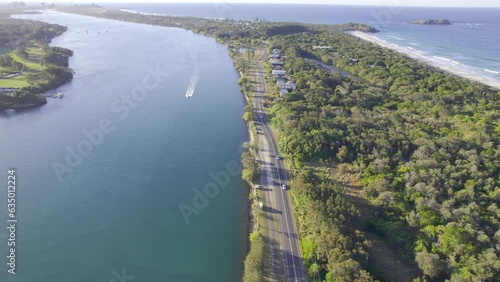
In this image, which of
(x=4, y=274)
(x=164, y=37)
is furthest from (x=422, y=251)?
(x=164, y=37)

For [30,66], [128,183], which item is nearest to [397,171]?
[128,183]

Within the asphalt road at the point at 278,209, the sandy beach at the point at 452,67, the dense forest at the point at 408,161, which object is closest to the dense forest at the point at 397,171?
the dense forest at the point at 408,161

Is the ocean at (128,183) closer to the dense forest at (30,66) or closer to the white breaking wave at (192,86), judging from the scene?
the white breaking wave at (192,86)

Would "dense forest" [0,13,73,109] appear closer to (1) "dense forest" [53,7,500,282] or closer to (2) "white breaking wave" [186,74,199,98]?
(2) "white breaking wave" [186,74,199,98]

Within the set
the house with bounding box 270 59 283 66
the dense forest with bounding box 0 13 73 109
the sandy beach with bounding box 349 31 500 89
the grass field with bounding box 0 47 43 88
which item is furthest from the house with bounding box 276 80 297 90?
the grass field with bounding box 0 47 43 88

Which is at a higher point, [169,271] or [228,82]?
[228,82]

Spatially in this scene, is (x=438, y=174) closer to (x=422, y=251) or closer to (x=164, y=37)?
(x=422, y=251)
